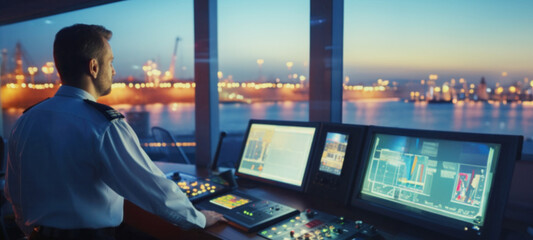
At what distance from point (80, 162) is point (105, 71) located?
14.7 inches

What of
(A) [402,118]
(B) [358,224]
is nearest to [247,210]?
(B) [358,224]

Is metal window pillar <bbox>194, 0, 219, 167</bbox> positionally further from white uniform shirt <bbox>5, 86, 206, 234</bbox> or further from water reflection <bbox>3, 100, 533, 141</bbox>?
white uniform shirt <bbox>5, 86, 206, 234</bbox>

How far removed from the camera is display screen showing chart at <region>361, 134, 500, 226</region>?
3.80 feet

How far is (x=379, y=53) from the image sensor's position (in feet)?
11.4

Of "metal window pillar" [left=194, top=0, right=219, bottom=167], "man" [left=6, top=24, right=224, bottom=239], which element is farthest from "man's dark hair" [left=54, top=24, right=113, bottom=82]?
"metal window pillar" [left=194, top=0, right=219, bottom=167]

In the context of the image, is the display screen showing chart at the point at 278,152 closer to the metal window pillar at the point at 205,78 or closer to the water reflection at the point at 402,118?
the water reflection at the point at 402,118

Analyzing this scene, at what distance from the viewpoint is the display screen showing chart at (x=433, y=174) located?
116 centimetres

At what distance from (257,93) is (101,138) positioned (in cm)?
942

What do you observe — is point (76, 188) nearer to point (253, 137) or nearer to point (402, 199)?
point (253, 137)

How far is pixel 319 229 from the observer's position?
1255mm

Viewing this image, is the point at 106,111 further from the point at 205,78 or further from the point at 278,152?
the point at 205,78

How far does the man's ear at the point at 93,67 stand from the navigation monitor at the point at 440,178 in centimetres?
117

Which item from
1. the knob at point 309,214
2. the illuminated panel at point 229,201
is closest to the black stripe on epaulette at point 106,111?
the illuminated panel at point 229,201

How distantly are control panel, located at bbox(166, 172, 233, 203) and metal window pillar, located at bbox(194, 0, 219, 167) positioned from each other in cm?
78
